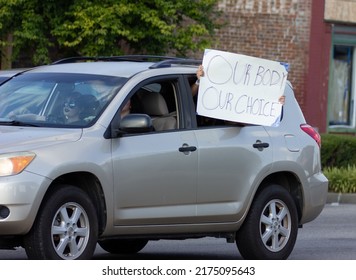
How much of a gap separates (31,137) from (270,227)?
2804mm

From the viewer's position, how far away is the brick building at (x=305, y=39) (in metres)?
26.7

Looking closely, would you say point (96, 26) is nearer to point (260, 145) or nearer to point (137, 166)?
point (260, 145)

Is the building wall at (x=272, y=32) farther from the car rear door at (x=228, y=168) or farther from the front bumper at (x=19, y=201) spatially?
the front bumper at (x=19, y=201)

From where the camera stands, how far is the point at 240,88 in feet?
34.1

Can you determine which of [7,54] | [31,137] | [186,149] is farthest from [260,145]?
[7,54]

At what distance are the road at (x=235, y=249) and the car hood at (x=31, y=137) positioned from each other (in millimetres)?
2166

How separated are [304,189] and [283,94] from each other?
0.92 metres

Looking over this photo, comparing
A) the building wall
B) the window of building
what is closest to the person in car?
the building wall

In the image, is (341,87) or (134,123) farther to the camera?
(341,87)

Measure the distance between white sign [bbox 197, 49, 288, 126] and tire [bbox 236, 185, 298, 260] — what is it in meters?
0.69

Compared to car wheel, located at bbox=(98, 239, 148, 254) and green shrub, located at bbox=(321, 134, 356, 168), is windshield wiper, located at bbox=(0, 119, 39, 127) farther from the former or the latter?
green shrub, located at bbox=(321, 134, 356, 168)

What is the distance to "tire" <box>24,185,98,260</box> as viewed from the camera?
8500 mm

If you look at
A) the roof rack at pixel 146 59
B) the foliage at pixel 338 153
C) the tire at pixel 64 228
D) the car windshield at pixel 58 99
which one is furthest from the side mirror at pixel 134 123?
the foliage at pixel 338 153
